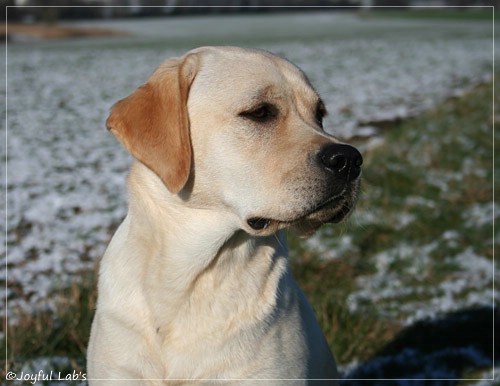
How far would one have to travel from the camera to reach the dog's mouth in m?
2.89

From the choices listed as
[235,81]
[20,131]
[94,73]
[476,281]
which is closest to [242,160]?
[235,81]

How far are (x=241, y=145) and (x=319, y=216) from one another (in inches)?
18.3

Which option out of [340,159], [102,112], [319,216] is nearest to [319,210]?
[319,216]

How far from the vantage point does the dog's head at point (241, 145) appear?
112 inches

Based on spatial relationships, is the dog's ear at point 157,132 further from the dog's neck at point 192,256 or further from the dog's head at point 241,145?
the dog's neck at point 192,256

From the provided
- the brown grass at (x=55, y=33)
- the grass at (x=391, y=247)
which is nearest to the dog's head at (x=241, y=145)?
the grass at (x=391, y=247)

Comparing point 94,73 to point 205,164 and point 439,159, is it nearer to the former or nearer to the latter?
point 439,159

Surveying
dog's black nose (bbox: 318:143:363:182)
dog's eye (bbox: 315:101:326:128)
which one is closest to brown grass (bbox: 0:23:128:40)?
dog's eye (bbox: 315:101:326:128)

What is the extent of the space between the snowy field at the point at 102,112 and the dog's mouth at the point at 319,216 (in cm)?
238

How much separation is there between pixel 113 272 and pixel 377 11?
59.5m

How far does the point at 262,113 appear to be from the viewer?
3096mm

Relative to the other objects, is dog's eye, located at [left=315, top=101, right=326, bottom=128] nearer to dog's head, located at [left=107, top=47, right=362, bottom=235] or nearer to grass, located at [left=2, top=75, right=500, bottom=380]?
dog's head, located at [left=107, top=47, right=362, bottom=235]

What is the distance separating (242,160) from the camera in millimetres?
2988

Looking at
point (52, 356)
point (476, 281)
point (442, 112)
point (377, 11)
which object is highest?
point (52, 356)
